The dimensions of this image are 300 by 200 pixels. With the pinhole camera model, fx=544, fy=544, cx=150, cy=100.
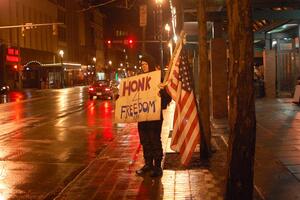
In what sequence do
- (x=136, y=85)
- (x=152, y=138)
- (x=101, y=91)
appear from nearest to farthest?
1. (x=152, y=138)
2. (x=136, y=85)
3. (x=101, y=91)

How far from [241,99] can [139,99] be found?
3.26 meters

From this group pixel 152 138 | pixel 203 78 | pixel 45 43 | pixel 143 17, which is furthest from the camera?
pixel 45 43

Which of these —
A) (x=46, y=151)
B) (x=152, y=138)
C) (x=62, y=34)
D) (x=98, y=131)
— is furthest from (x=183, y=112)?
(x=62, y=34)

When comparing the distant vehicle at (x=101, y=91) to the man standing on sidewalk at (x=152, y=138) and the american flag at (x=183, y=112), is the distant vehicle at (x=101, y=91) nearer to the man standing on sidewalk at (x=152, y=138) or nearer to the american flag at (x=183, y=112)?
the american flag at (x=183, y=112)

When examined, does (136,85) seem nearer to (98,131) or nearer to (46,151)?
(46,151)

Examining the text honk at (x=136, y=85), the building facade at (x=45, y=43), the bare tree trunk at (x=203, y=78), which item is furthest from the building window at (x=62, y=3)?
the text honk at (x=136, y=85)

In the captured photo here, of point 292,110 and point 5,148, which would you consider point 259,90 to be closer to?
point 292,110

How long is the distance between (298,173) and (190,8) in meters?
12.7

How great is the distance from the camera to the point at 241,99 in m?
5.70

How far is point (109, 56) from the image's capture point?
136125 millimetres

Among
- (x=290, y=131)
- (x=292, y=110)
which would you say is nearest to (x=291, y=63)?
(x=292, y=110)

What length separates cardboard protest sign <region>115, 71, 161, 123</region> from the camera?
27.9 ft

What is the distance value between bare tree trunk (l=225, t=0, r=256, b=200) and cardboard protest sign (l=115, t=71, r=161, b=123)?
8.93ft

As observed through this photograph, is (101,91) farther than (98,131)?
Yes
